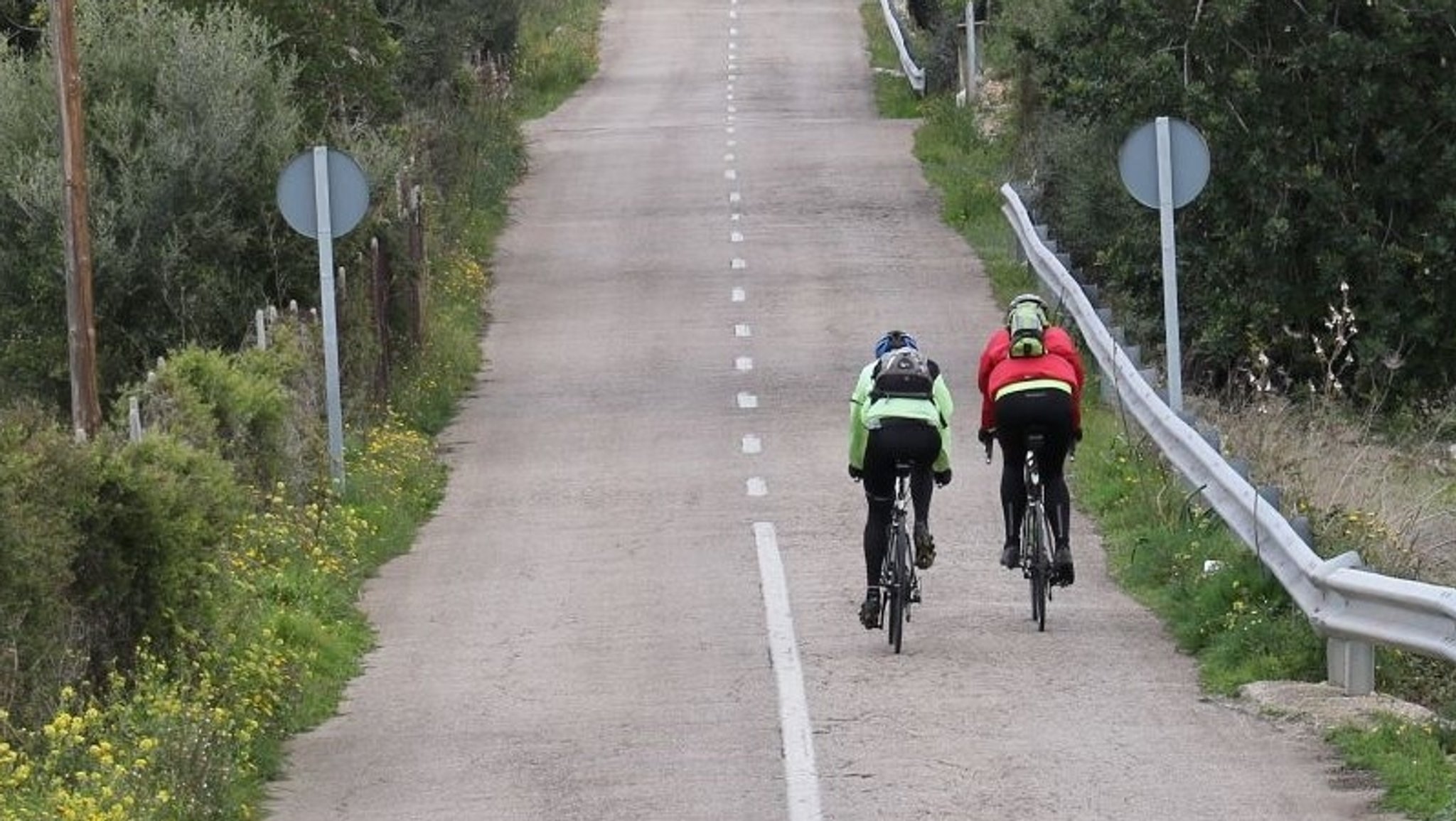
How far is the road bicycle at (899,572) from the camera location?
583 inches

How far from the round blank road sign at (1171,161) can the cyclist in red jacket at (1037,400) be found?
3.46m

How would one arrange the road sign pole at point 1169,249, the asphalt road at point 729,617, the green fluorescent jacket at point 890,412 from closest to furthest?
the asphalt road at point 729,617 → the green fluorescent jacket at point 890,412 → the road sign pole at point 1169,249

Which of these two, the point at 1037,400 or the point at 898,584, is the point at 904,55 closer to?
the point at 1037,400

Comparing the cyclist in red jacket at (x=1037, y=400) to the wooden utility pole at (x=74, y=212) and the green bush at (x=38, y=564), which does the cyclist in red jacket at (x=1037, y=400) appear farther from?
the wooden utility pole at (x=74, y=212)

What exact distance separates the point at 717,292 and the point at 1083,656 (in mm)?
A: 20606

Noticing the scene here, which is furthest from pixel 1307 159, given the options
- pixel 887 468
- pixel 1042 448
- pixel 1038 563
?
pixel 887 468

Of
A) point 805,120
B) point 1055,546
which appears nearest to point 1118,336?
point 1055,546

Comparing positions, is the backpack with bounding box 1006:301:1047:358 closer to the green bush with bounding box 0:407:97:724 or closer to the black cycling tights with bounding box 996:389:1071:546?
the black cycling tights with bounding box 996:389:1071:546

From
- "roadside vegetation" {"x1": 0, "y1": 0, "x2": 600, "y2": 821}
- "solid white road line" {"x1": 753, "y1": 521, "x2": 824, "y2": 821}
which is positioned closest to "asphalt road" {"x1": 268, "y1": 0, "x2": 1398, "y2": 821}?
"solid white road line" {"x1": 753, "y1": 521, "x2": 824, "y2": 821}

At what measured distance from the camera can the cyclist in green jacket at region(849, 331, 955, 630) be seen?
49.3 ft

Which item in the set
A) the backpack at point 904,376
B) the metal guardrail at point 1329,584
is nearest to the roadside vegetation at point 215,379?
the backpack at point 904,376

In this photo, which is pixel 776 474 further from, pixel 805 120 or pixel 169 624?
pixel 805 120

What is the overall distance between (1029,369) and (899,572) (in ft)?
5.05

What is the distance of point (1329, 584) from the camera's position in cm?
1306
